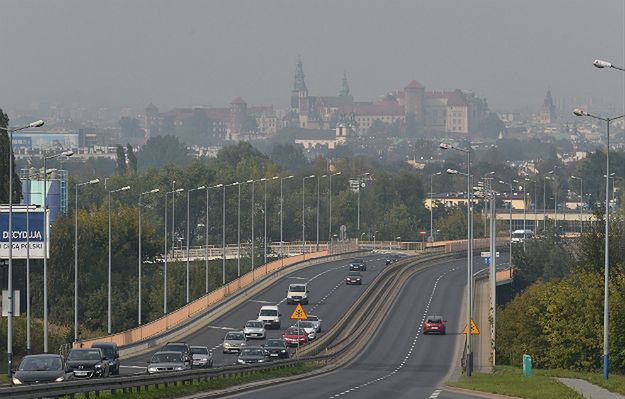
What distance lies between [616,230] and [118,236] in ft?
172

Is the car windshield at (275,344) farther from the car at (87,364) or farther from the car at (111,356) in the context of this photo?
the car at (87,364)

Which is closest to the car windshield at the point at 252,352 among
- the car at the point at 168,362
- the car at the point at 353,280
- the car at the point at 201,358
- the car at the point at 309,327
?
the car at the point at 201,358

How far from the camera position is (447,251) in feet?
595

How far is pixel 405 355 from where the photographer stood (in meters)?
92.0

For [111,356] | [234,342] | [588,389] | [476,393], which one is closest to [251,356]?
[111,356]

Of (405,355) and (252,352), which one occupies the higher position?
(252,352)

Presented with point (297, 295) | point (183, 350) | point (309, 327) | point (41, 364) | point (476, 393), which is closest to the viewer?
point (41, 364)

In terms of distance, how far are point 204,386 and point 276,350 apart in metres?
27.4

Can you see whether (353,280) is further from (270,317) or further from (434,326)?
(434,326)

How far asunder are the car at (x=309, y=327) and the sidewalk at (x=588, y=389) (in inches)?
1415

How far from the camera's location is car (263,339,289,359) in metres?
82.8

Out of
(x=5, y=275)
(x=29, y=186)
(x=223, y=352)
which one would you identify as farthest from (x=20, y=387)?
(x=29, y=186)

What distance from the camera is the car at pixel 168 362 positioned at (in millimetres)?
64500

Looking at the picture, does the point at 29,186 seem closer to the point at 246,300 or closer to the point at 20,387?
the point at 246,300
